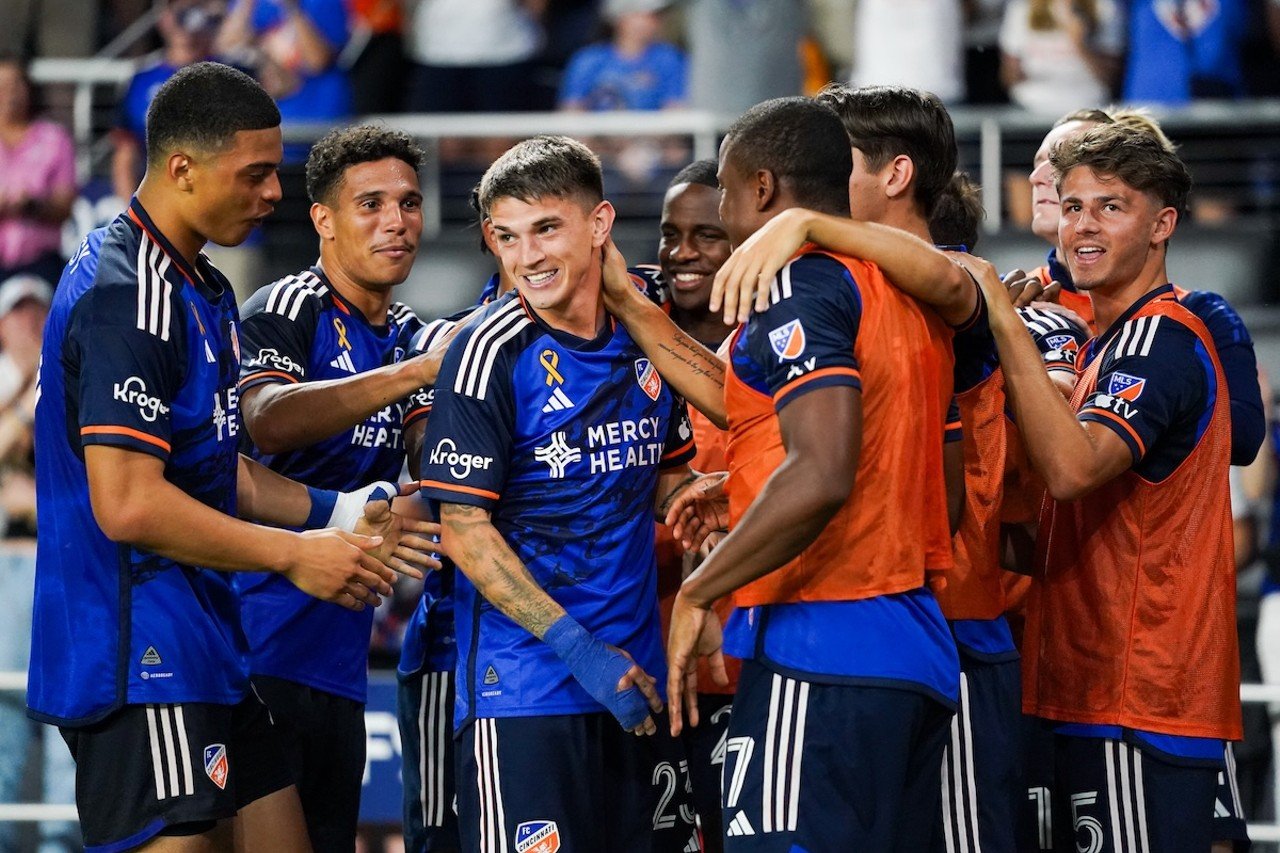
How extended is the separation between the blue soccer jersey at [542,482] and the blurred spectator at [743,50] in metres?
4.81

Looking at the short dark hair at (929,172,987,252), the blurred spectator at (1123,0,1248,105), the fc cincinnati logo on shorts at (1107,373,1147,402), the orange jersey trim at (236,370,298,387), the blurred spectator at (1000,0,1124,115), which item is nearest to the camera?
the fc cincinnati logo on shorts at (1107,373,1147,402)

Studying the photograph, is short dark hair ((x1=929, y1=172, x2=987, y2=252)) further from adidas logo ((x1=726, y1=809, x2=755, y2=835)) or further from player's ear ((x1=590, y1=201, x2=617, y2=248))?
adidas logo ((x1=726, y1=809, x2=755, y2=835))

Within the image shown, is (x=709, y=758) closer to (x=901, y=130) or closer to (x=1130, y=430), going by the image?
(x=1130, y=430)

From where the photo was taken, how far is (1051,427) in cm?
A: 379

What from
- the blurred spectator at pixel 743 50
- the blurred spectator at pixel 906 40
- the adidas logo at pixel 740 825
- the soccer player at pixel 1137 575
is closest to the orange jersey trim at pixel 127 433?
the adidas logo at pixel 740 825

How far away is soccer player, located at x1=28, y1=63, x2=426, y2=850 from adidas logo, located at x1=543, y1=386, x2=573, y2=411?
0.59 metres

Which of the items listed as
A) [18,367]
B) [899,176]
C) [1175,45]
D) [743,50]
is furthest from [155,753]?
[1175,45]

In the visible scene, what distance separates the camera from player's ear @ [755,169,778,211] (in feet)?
11.5

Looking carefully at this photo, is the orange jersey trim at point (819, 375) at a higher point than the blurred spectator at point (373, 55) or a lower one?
→ lower

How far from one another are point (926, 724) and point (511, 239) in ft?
5.12

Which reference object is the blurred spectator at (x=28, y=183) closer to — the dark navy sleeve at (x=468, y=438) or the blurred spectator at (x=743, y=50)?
the blurred spectator at (x=743, y=50)

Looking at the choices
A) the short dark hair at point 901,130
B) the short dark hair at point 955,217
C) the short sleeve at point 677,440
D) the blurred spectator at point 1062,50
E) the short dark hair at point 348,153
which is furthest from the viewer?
the blurred spectator at point 1062,50

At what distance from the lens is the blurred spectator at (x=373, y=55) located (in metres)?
9.16

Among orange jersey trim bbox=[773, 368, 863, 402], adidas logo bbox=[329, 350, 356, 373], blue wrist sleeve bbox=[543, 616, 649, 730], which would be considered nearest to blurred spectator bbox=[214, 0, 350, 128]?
adidas logo bbox=[329, 350, 356, 373]
